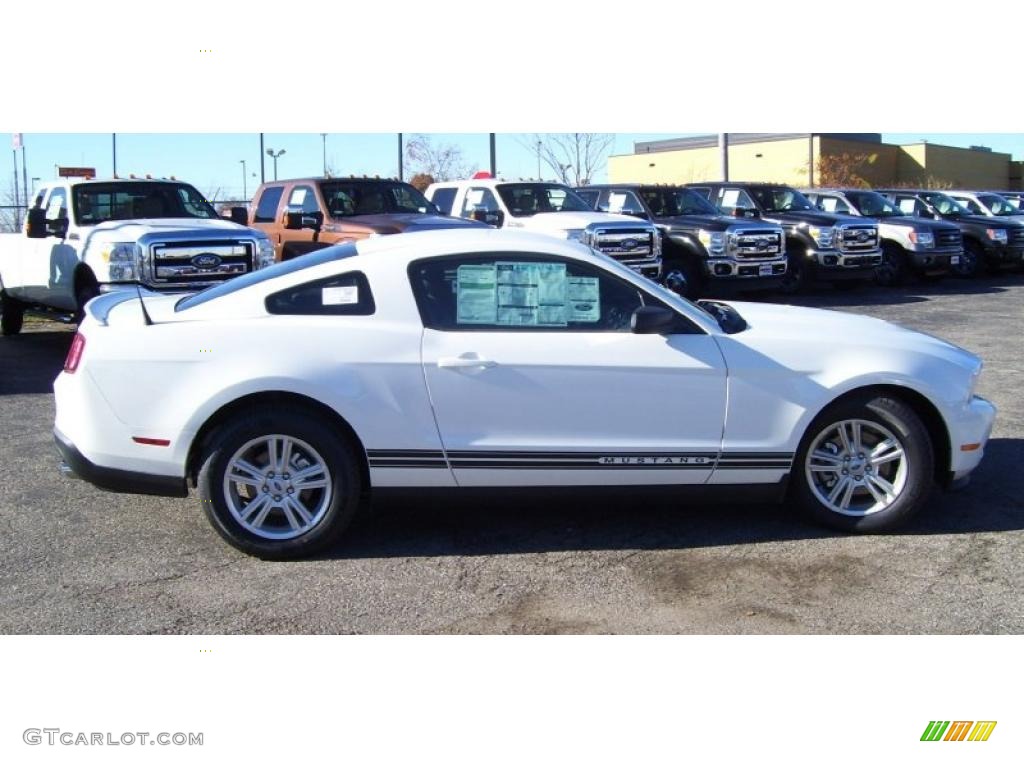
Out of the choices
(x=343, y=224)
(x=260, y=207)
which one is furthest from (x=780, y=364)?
(x=260, y=207)

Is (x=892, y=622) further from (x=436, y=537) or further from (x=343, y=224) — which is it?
(x=343, y=224)

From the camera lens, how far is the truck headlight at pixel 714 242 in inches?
637

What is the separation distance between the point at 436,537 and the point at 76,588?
5.68ft

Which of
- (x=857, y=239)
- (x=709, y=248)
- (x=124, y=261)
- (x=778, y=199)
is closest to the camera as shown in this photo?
(x=124, y=261)

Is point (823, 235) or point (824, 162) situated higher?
point (824, 162)

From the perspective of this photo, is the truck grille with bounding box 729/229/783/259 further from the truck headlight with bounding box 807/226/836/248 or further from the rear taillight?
the rear taillight

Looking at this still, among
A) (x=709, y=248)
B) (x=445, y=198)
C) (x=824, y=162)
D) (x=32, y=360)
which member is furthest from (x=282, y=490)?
(x=824, y=162)

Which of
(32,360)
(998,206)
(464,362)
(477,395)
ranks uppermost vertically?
(998,206)

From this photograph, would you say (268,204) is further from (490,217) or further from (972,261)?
(972,261)

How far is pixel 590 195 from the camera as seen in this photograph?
1759cm

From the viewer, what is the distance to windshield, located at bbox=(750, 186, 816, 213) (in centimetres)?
1912

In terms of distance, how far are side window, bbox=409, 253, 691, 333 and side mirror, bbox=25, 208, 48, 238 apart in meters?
7.57

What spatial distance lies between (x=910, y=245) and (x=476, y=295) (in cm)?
1612

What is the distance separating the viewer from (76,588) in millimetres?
4785
